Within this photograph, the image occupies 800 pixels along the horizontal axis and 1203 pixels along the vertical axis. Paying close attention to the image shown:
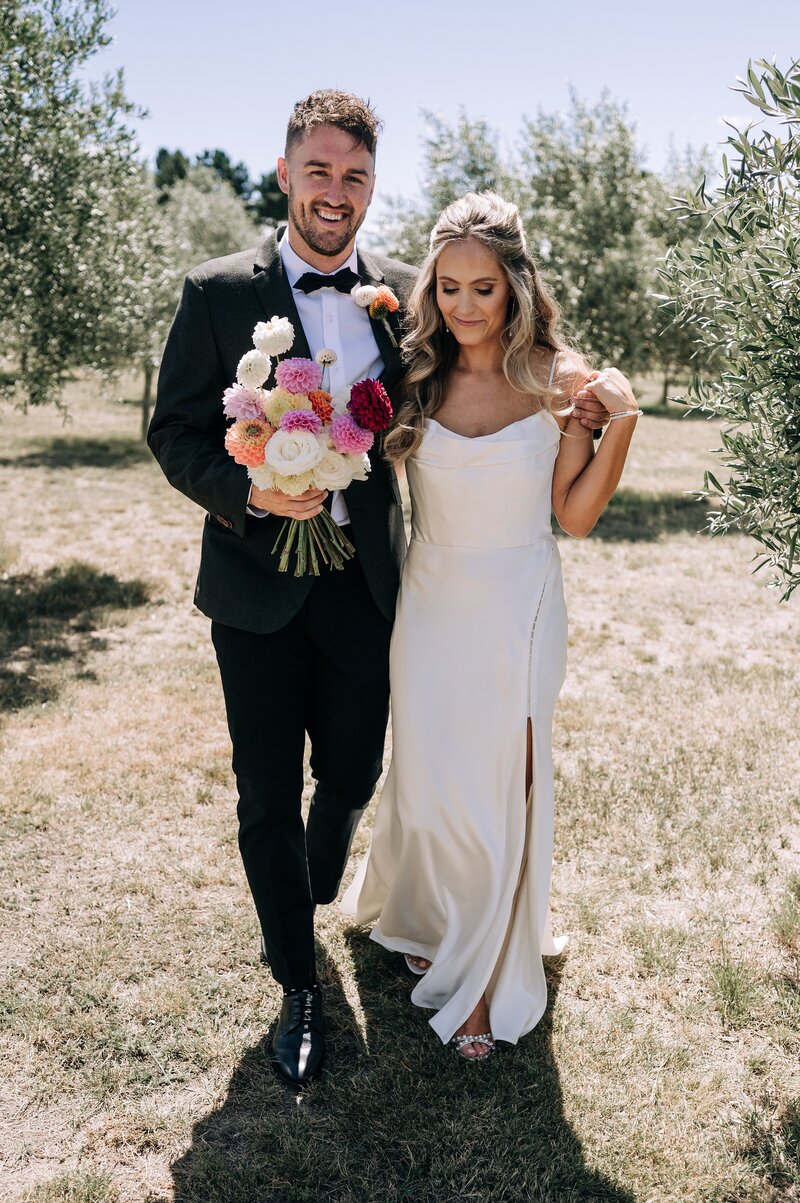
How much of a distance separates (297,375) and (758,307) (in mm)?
1486

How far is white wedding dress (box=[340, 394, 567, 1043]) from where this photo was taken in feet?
11.5

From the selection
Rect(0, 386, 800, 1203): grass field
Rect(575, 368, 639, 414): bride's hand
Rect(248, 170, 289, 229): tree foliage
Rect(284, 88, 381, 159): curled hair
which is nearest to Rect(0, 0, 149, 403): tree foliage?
Rect(0, 386, 800, 1203): grass field

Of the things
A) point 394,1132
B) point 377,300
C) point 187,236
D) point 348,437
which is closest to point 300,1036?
point 394,1132

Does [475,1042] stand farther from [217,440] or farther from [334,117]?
[334,117]

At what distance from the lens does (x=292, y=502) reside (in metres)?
3.11

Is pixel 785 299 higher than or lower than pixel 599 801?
higher

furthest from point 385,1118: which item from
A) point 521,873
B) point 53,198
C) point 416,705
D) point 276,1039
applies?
point 53,198

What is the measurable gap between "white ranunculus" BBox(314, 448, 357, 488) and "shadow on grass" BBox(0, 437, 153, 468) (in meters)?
15.1

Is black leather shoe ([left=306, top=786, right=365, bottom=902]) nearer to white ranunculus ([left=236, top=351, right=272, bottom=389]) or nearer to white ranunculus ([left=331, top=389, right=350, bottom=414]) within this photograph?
white ranunculus ([left=331, top=389, right=350, bottom=414])

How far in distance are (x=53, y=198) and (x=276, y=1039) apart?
325 inches

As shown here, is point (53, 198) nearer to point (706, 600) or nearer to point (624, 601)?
point (624, 601)

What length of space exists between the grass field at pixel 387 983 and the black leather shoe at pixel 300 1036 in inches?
2.6

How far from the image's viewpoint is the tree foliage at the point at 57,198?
8711 millimetres

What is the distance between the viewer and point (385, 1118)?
10.5 feet
